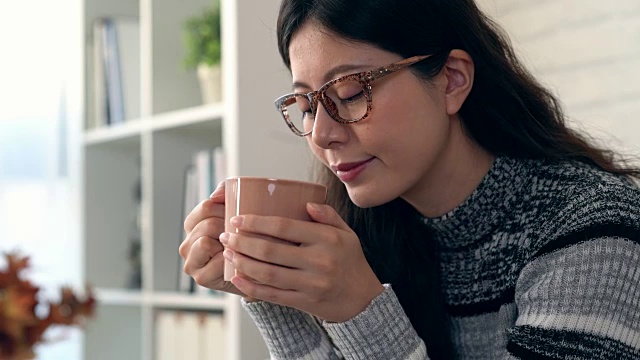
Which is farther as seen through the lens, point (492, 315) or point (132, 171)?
point (132, 171)

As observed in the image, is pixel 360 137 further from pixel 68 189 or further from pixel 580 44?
pixel 68 189

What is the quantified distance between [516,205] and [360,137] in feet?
0.86

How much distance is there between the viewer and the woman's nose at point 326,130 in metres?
1.12

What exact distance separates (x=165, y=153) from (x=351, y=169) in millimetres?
1293

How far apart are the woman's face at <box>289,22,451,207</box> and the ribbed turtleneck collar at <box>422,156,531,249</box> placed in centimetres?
12

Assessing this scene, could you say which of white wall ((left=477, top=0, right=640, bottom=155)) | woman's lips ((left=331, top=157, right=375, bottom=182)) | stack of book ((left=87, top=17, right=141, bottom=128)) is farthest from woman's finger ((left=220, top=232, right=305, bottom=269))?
stack of book ((left=87, top=17, right=141, bottom=128))

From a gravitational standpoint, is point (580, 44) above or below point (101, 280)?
above

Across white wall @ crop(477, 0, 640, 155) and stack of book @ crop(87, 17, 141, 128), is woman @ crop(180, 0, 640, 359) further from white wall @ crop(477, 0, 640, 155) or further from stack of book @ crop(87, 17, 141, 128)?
stack of book @ crop(87, 17, 141, 128)

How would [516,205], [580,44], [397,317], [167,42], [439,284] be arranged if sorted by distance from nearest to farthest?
[397,317] < [516,205] < [439,284] < [580,44] < [167,42]

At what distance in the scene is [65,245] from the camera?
2.85 m

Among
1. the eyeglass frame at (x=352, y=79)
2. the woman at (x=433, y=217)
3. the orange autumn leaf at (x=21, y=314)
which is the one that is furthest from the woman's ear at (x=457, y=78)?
the orange autumn leaf at (x=21, y=314)

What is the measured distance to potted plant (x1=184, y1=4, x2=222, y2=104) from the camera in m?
2.20

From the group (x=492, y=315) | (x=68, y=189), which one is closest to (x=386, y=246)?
(x=492, y=315)

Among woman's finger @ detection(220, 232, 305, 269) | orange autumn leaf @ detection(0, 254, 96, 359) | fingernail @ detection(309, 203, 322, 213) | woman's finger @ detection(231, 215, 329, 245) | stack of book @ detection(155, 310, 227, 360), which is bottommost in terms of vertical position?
stack of book @ detection(155, 310, 227, 360)
